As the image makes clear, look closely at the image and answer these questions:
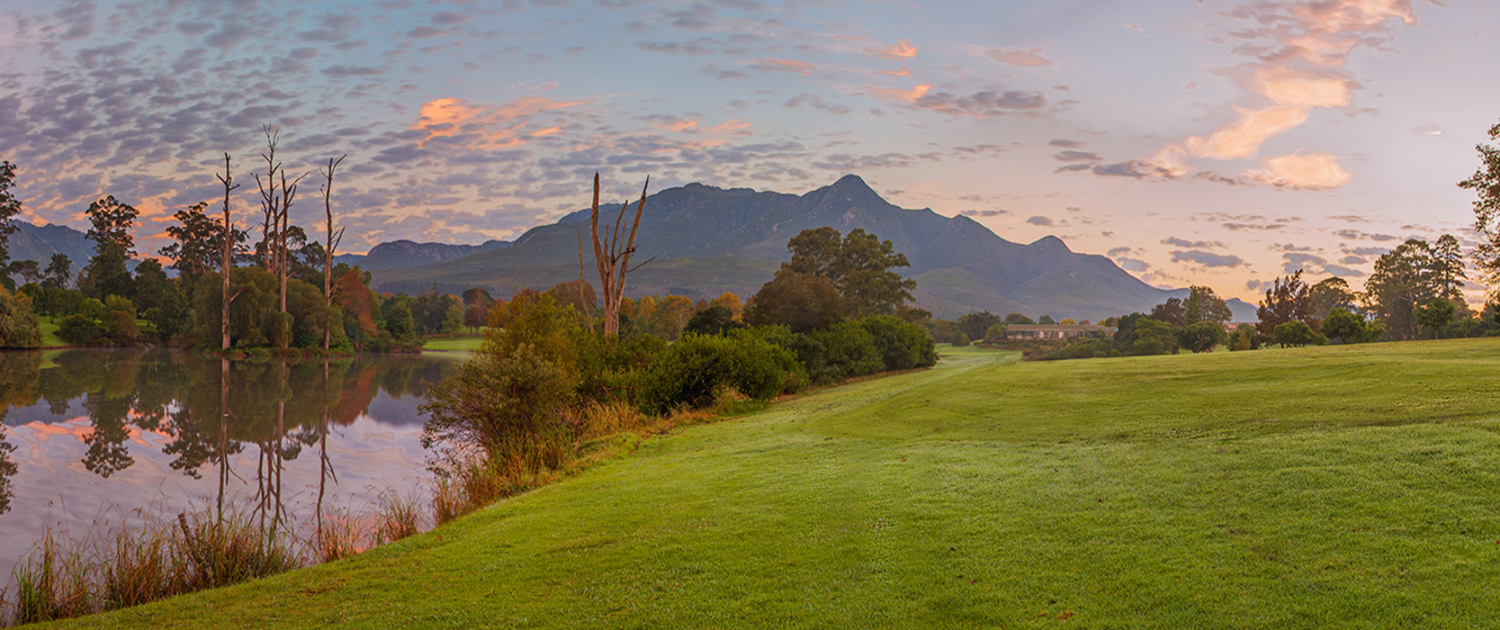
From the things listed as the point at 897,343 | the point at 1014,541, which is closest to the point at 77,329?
the point at 897,343

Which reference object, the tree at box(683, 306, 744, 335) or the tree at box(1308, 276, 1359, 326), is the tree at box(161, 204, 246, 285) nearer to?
the tree at box(683, 306, 744, 335)

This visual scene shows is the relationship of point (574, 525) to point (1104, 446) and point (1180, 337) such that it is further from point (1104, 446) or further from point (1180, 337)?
point (1180, 337)

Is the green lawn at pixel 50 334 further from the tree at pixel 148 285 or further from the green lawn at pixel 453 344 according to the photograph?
the green lawn at pixel 453 344

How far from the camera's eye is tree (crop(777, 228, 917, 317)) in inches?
2324

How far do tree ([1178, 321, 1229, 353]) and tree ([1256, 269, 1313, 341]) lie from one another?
251cm

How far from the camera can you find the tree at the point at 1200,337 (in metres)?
46.0

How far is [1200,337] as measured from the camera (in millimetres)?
46438

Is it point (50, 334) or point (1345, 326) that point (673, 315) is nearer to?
point (50, 334)

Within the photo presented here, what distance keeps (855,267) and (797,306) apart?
23.8 metres

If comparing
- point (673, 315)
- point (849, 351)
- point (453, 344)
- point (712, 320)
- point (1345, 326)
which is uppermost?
point (673, 315)

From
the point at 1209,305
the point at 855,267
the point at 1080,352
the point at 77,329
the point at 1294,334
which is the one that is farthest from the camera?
the point at 1209,305

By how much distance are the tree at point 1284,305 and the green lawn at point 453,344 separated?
197 ft

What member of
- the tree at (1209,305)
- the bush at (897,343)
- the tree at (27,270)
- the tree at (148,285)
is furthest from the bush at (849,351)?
the tree at (27,270)

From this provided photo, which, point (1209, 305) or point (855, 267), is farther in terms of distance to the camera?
point (1209, 305)
